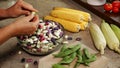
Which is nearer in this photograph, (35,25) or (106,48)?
(35,25)

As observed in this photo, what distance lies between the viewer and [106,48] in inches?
48.9

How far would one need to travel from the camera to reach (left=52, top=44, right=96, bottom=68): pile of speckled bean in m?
1.07

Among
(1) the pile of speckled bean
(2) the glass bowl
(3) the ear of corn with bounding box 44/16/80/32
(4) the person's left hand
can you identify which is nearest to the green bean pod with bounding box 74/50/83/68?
(1) the pile of speckled bean

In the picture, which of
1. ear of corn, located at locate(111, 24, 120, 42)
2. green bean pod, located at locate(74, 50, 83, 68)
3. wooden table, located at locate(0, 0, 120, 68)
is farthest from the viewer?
ear of corn, located at locate(111, 24, 120, 42)

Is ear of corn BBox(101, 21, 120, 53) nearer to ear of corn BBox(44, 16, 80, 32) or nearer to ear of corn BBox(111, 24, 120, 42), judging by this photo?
ear of corn BBox(111, 24, 120, 42)

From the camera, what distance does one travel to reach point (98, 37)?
4.10ft

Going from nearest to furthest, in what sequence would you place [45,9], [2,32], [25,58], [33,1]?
[2,32]
[25,58]
[45,9]
[33,1]

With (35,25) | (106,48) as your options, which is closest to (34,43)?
(35,25)

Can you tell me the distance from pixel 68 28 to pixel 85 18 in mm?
127

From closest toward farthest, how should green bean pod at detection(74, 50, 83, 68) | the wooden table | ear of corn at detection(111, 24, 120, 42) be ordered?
green bean pod at detection(74, 50, 83, 68) → the wooden table → ear of corn at detection(111, 24, 120, 42)

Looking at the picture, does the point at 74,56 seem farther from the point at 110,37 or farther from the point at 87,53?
the point at 110,37

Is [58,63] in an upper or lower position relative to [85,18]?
lower

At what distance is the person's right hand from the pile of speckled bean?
6.7 inches

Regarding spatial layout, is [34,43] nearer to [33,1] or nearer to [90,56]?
[90,56]
